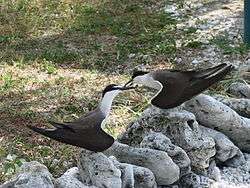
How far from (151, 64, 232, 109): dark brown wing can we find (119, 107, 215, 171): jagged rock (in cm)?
8

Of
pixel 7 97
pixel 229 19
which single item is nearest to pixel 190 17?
pixel 229 19

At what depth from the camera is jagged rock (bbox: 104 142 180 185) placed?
356 cm

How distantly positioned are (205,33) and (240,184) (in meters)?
3.77

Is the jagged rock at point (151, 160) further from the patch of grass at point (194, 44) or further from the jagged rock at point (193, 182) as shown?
the patch of grass at point (194, 44)

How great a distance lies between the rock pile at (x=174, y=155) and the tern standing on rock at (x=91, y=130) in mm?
93

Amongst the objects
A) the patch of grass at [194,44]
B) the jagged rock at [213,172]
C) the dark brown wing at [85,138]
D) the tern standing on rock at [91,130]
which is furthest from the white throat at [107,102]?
the patch of grass at [194,44]

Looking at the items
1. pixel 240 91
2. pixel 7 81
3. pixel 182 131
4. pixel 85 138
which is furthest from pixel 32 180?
pixel 7 81

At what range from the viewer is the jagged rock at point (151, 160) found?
3.56 metres

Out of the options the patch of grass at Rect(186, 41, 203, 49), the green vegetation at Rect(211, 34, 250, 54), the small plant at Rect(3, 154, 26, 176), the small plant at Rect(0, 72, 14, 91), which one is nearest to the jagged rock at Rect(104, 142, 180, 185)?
the small plant at Rect(3, 154, 26, 176)

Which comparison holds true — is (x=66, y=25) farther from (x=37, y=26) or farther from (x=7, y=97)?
(x=7, y=97)

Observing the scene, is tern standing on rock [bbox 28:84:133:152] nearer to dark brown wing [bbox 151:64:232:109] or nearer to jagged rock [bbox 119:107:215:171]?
dark brown wing [bbox 151:64:232:109]

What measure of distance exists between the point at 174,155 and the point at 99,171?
536 mm

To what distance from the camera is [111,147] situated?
3635 mm

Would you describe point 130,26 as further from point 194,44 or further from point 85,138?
point 85,138
